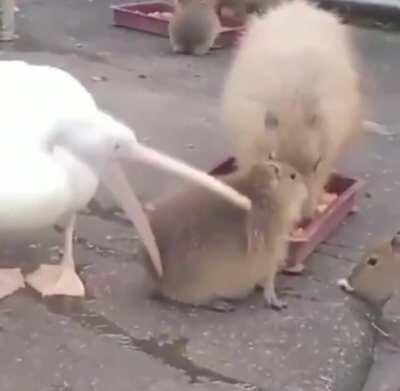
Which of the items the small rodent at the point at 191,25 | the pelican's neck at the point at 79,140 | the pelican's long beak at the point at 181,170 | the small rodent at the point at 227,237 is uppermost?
the pelican's neck at the point at 79,140

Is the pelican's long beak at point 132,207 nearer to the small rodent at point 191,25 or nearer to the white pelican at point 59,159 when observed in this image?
the white pelican at point 59,159

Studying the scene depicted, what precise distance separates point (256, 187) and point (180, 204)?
147mm

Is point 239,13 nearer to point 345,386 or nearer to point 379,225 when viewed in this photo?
point 379,225

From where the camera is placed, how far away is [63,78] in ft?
7.38

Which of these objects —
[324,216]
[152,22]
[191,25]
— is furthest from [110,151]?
[152,22]

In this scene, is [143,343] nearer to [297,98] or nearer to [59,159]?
[59,159]

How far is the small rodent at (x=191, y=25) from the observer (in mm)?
4105

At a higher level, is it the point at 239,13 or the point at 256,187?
the point at 256,187

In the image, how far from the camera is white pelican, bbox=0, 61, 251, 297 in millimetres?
2002

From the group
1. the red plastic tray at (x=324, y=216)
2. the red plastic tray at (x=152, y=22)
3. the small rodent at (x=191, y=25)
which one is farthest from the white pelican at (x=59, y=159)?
the red plastic tray at (x=152, y=22)

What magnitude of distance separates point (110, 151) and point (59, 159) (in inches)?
3.6

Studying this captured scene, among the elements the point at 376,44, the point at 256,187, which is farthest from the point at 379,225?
the point at 376,44

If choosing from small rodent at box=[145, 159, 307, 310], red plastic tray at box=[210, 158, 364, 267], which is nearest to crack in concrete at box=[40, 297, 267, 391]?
small rodent at box=[145, 159, 307, 310]

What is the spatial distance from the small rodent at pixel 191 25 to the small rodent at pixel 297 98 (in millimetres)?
1401
